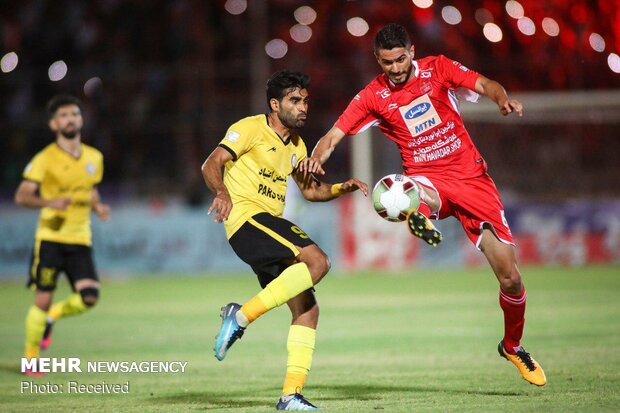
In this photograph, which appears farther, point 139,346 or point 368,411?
point 139,346

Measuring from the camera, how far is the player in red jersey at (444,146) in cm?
770

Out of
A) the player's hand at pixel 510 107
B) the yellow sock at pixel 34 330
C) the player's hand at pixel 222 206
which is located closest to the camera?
the player's hand at pixel 222 206

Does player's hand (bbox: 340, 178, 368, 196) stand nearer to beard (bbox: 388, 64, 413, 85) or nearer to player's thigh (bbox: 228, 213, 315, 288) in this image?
player's thigh (bbox: 228, 213, 315, 288)

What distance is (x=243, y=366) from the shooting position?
9.86 m

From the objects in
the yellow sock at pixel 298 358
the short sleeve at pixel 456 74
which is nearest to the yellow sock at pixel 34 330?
the yellow sock at pixel 298 358

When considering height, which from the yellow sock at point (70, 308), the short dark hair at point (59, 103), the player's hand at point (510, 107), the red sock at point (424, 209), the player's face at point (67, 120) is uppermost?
the short dark hair at point (59, 103)

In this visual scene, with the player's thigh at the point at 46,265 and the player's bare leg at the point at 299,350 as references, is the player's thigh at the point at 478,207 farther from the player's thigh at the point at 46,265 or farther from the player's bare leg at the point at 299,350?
the player's thigh at the point at 46,265

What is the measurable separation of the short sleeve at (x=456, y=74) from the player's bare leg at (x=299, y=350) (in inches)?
78.0

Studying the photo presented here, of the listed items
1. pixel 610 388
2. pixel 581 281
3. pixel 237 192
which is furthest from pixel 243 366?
pixel 581 281

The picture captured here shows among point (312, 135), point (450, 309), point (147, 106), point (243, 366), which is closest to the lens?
point (243, 366)

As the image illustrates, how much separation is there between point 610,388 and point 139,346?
5792mm

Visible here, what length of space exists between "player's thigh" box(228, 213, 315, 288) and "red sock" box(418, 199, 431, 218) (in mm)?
900

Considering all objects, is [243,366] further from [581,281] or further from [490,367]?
[581,281]

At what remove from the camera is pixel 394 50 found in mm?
A: 7527
